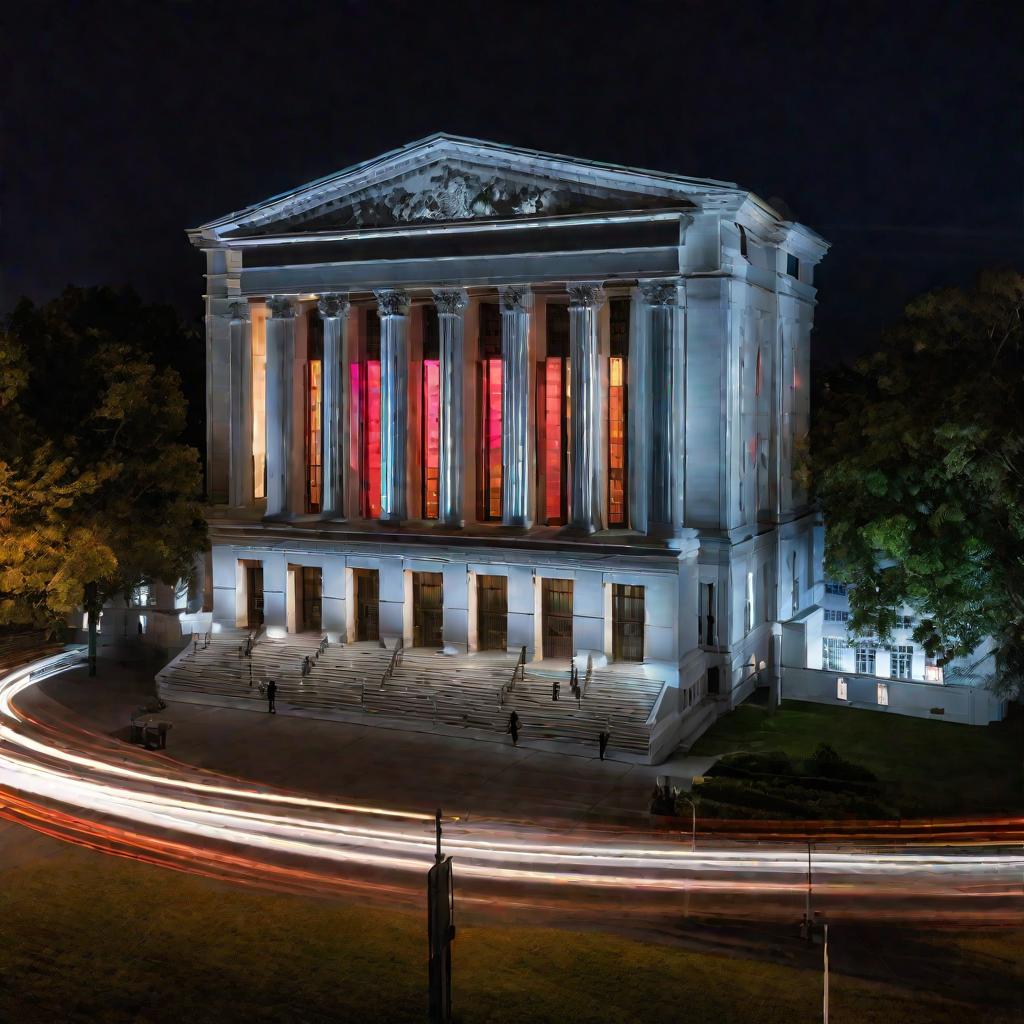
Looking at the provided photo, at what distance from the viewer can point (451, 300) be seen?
47625 millimetres

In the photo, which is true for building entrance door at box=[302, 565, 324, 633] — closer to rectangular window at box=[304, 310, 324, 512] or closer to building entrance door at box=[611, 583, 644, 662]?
rectangular window at box=[304, 310, 324, 512]

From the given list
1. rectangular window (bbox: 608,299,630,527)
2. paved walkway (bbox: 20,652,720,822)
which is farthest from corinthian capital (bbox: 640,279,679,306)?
paved walkway (bbox: 20,652,720,822)

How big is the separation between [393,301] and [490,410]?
6260 millimetres

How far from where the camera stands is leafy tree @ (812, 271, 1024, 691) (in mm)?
38938

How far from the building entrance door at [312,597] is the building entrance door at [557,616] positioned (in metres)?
10.7

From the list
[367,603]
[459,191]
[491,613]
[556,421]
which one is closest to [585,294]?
[556,421]

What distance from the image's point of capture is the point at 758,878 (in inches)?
1014

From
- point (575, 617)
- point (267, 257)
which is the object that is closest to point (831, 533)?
point (575, 617)

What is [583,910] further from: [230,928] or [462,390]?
[462,390]

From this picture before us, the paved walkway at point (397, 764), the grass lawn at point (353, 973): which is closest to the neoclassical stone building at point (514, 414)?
the paved walkway at point (397, 764)

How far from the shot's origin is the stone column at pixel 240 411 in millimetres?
52969

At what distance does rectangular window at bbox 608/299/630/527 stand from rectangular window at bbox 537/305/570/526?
2026 millimetres

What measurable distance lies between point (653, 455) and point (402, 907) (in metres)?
24.2

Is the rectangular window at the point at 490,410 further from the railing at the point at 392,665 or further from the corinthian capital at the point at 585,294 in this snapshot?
the railing at the point at 392,665
